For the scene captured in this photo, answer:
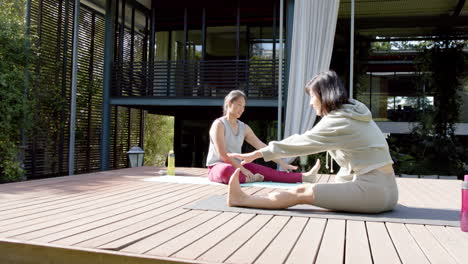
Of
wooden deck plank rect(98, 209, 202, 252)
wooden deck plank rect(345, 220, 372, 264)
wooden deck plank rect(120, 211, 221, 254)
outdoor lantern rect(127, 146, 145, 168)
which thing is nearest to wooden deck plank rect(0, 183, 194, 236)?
wooden deck plank rect(98, 209, 202, 252)

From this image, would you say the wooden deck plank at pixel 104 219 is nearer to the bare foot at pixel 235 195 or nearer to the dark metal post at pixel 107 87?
the bare foot at pixel 235 195

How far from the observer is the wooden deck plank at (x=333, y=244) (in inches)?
69.6

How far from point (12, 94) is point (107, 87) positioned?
2456 millimetres

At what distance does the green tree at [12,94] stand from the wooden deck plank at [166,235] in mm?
5116

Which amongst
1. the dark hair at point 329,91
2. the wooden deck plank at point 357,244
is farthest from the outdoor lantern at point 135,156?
the wooden deck plank at point 357,244

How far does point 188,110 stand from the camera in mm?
10445

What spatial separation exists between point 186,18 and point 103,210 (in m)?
7.14

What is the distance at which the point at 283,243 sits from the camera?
6.56 ft

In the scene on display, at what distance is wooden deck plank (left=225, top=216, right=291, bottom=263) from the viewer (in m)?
1.73

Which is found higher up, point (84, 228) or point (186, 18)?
point (186, 18)

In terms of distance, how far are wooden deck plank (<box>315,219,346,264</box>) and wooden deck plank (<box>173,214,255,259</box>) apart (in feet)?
1.57

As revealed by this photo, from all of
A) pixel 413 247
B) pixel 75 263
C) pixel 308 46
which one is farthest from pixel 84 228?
pixel 308 46

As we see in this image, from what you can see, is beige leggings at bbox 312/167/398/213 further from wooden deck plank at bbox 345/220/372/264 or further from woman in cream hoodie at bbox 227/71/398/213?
wooden deck plank at bbox 345/220/372/264

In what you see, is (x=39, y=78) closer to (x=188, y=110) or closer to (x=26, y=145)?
(x=26, y=145)
